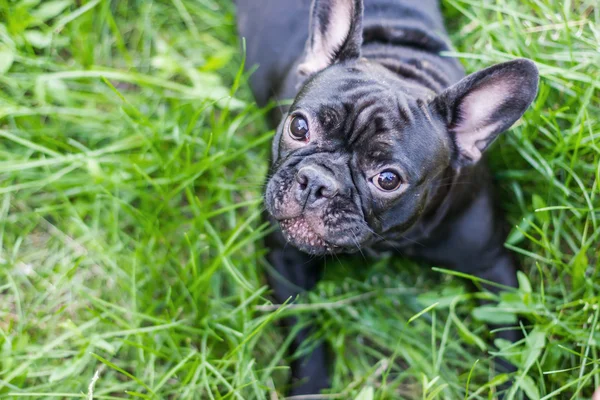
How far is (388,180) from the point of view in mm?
2322

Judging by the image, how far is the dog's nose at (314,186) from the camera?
2.21 metres

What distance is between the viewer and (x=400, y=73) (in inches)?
109

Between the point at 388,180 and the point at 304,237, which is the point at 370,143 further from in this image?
the point at 304,237

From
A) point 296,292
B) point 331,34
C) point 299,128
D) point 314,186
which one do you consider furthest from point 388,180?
point 296,292

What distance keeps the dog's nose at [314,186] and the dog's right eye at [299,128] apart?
0.73 ft

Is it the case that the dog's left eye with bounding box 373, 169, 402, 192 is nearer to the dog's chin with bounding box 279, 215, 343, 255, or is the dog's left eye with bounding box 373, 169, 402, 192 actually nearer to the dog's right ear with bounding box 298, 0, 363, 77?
the dog's chin with bounding box 279, 215, 343, 255

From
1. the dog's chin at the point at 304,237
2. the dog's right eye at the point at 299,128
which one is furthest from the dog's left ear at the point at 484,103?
the dog's chin at the point at 304,237

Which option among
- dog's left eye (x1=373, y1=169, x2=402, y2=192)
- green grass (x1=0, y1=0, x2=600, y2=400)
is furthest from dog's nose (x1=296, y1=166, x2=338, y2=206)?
green grass (x1=0, y1=0, x2=600, y2=400)

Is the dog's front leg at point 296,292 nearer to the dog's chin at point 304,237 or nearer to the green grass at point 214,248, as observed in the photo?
the green grass at point 214,248

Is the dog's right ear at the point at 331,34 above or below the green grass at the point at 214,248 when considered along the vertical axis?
above

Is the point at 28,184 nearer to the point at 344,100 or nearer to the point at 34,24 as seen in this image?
the point at 34,24

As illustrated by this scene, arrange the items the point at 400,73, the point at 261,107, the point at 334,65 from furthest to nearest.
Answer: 1. the point at 261,107
2. the point at 400,73
3. the point at 334,65

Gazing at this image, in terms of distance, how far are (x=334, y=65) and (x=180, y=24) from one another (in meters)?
1.70

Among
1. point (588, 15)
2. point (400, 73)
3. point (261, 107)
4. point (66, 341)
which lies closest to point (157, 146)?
point (261, 107)
